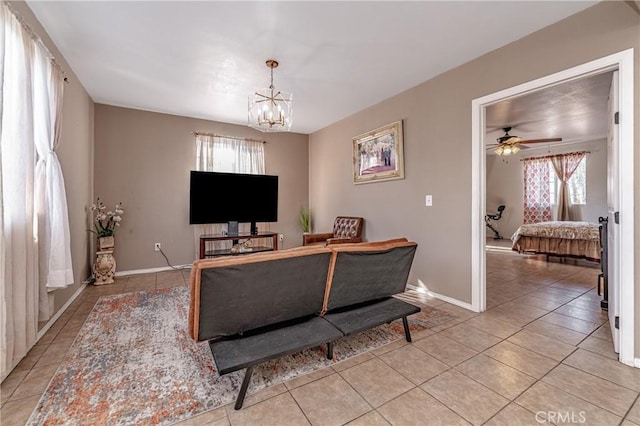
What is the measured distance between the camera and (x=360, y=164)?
15.1 feet

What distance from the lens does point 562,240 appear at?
17.1 ft

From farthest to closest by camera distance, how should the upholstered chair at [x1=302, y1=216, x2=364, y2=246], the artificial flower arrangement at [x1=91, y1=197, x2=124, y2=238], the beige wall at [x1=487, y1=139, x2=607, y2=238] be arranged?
the beige wall at [x1=487, y1=139, x2=607, y2=238] → the upholstered chair at [x1=302, y1=216, x2=364, y2=246] → the artificial flower arrangement at [x1=91, y1=197, x2=124, y2=238]

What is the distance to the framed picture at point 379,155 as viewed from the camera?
3.86 metres

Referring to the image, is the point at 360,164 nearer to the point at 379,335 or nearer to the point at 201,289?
the point at 379,335

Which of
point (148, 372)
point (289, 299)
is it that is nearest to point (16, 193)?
point (148, 372)

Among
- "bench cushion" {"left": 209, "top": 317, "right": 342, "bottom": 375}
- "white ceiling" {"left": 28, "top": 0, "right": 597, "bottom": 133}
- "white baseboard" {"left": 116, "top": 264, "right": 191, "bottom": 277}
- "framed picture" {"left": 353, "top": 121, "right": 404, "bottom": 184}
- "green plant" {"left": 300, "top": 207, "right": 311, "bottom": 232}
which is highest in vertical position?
"white ceiling" {"left": 28, "top": 0, "right": 597, "bottom": 133}

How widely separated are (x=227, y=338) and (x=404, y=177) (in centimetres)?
306

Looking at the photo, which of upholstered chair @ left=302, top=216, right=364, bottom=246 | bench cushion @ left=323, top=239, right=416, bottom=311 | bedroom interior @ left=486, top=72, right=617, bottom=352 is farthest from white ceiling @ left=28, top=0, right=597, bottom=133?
upholstered chair @ left=302, top=216, right=364, bottom=246

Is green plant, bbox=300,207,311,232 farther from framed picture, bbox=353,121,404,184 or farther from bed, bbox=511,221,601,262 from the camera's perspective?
bed, bbox=511,221,601,262

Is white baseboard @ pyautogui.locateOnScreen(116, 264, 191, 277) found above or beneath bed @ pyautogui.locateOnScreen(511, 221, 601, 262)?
beneath

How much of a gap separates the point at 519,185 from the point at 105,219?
9999 millimetres

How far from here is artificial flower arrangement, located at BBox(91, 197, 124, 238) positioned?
3969mm

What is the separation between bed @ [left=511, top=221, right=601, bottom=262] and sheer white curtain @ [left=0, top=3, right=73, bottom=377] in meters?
7.45

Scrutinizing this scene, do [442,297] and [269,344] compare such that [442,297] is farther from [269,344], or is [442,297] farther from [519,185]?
[519,185]
